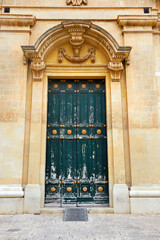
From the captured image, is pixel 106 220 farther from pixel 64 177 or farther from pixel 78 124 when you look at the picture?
pixel 78 124

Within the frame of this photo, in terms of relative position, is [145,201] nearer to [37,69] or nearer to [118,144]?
[118,144]

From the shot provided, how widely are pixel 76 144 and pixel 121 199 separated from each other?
2.21m

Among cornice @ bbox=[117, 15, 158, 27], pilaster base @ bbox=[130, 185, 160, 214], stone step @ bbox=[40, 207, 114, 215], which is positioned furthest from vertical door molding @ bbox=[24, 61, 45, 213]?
cornice @ bbox=[117, 15, 158, 27]

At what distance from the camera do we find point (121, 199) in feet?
20.4

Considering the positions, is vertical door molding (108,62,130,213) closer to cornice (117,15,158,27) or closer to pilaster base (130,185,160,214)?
pilaster base (130,185,160,214)

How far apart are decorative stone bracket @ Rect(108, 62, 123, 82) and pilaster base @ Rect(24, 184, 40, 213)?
4332 millimetres

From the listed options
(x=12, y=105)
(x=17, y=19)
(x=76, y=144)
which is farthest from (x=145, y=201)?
(x=17, y=19)

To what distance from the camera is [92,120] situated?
7.26m

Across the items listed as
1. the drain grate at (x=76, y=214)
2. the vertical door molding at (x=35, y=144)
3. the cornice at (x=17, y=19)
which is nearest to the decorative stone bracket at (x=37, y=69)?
the vertical door molding at (x=35, y=144)

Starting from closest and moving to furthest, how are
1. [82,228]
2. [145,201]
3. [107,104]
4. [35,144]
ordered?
[82,228] < [145,201] < [35,144] < [107,104]

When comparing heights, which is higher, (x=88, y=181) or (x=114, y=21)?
(x=114, y=21)

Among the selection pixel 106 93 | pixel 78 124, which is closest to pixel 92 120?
pixel 78 124

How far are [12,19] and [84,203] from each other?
6.72 meters

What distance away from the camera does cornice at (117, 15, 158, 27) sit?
7379mm
